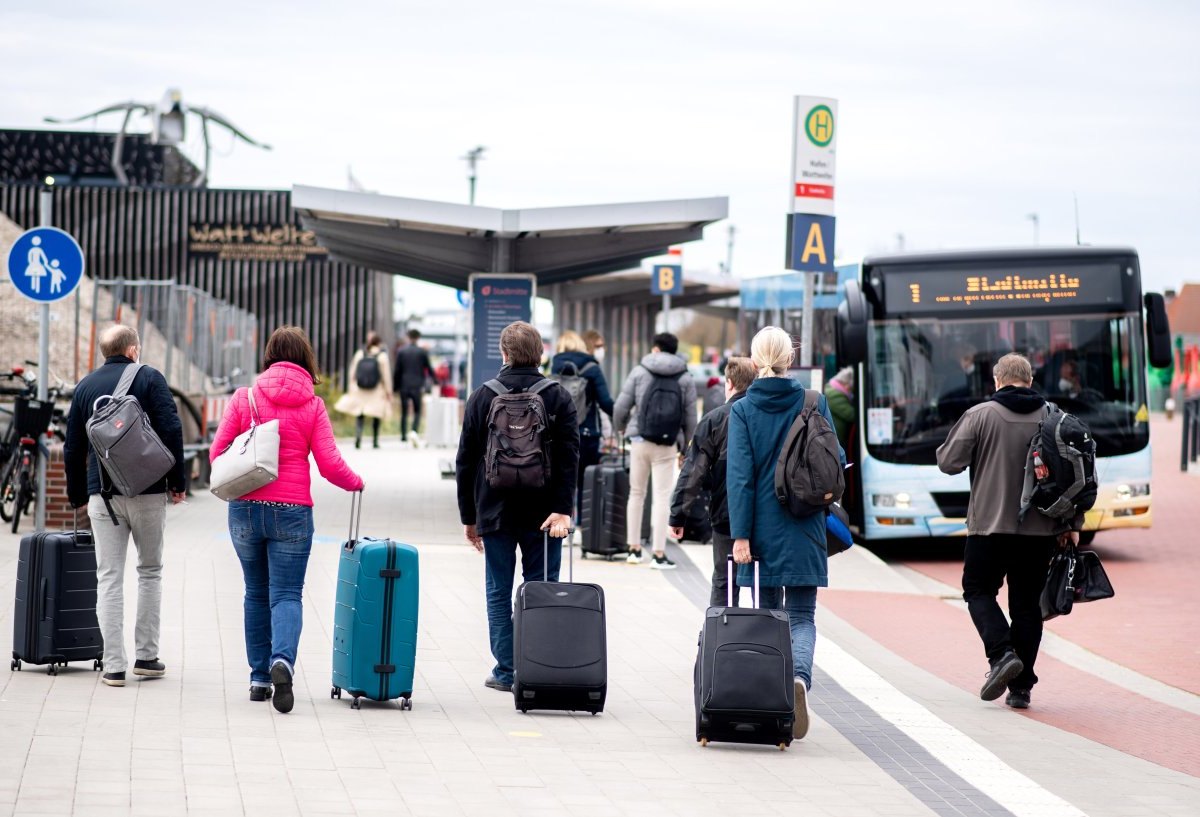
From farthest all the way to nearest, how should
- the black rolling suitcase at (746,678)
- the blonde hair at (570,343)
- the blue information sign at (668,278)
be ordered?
the blue information sign at (668,278)
the blonde hair at (570,343)
the black rolling suitcase at (746,678)

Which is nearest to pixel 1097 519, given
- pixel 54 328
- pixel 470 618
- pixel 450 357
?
pixel 470 618

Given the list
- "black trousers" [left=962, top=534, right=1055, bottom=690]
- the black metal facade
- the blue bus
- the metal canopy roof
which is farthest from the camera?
the black metal facade

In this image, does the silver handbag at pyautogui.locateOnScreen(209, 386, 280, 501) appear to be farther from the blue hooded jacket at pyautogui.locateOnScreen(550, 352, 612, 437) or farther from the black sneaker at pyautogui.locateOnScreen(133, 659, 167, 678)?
the blue hooded jacket at pyautogui.locateOnScreen(550, 352, 612, 437)

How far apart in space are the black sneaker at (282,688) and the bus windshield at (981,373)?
8883 millimetres

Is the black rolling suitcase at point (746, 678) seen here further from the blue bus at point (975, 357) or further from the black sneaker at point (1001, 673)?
the blue bus at point (975, 357)

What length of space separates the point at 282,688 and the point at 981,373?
946cm

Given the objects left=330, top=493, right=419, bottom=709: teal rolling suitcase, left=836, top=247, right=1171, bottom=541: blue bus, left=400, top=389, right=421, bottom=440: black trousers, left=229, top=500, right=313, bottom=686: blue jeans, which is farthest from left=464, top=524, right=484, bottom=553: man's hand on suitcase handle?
left=400, top=389, right=421, bottom=440: black trousers

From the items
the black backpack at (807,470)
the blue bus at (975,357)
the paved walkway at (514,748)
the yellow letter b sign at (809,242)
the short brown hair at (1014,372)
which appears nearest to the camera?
the paved walkway at (514,748)

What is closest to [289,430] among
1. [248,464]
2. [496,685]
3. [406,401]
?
[248,464]

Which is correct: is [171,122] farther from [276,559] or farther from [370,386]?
[276,559]

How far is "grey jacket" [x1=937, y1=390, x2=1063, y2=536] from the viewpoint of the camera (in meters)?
8.27

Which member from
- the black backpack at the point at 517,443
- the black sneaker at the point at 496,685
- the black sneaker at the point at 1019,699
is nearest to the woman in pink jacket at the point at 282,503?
the black backpack at the point at 517,443

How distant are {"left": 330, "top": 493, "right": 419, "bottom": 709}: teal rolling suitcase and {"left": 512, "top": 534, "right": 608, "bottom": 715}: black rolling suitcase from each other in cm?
48

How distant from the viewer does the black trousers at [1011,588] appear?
8.32m
